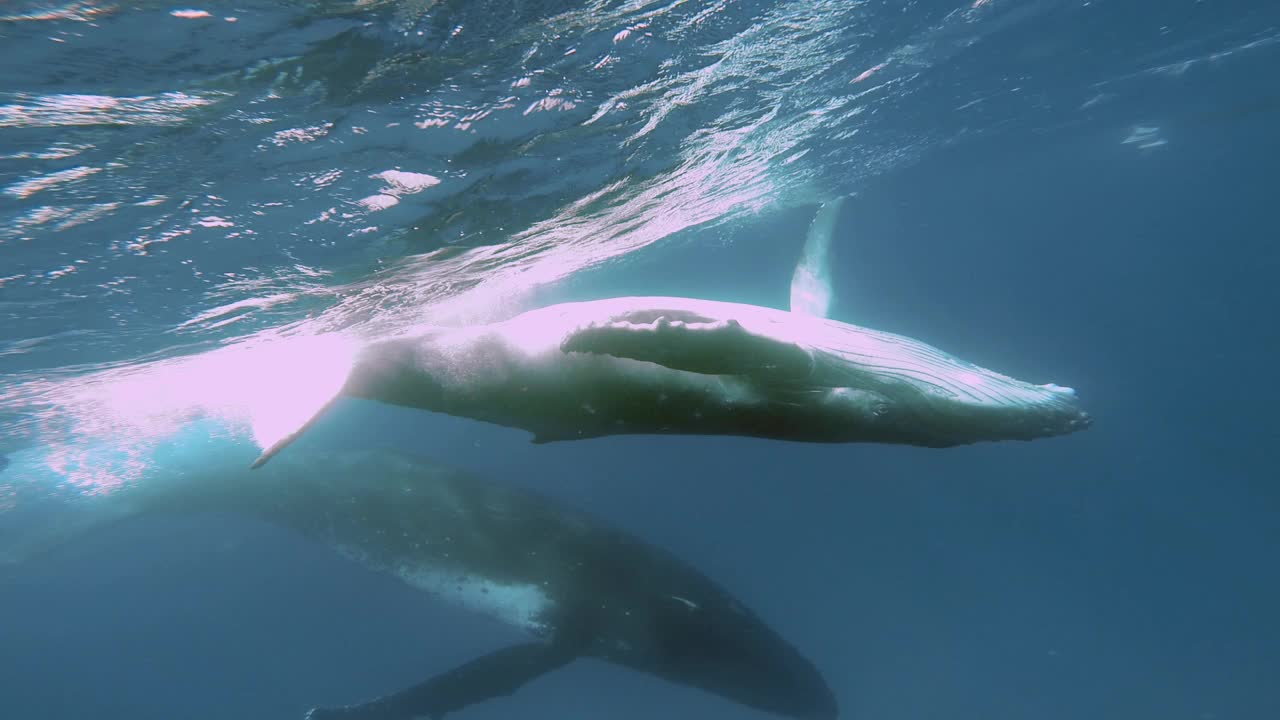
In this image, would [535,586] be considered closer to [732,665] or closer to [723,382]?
[732,665]

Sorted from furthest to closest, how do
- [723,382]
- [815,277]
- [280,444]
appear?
1. [815,277]
2. [280,444]
3. [723,382]

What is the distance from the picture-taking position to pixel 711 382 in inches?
138

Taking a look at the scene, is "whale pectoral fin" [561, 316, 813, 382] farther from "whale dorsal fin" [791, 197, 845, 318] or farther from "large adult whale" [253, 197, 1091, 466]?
"whale dorsal fin" [791, 197, 845, 318]

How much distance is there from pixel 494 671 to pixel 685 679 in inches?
129

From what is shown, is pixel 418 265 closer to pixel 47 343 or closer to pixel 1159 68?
pixel 47 343

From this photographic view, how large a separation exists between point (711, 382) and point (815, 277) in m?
5.87

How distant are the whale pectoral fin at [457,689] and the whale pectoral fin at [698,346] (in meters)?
8.34

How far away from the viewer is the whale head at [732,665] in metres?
9.87

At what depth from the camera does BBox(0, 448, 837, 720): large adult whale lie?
9.58 m

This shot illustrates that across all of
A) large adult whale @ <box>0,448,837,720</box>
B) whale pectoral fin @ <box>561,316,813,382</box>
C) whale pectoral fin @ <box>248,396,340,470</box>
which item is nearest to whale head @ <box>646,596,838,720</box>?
large adult whale @ <box>0,448,837,720</box>

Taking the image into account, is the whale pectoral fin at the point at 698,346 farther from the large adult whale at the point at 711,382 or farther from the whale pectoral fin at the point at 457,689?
the whale pectoral fin at the point at 457,689

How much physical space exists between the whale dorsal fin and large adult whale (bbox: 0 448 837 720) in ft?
19.8

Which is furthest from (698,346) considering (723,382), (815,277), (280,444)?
(815,277)

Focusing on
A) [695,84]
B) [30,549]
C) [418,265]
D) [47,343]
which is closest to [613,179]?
[695,84]
